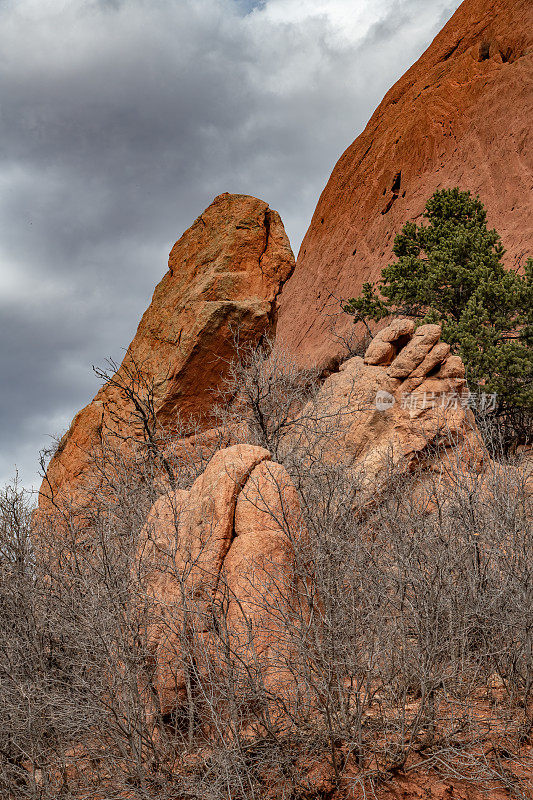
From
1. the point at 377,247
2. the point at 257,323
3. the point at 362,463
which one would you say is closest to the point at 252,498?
the point at 362,463

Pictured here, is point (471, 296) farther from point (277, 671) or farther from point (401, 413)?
point (277, 671)

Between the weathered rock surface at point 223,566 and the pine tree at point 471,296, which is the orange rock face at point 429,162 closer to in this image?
the pine tree at point 471,296

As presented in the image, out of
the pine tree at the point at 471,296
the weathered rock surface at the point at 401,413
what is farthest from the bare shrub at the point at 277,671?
the pine tree at the point at 471,296

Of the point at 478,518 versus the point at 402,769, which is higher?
the point at 478,518

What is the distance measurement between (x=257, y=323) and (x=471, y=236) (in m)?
5.95

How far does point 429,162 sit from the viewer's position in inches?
1083

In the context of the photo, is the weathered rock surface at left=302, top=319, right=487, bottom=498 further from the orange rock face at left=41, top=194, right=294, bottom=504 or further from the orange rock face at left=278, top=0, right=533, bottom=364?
the orange rock face at left=278, top=0, right=533, bottom=364

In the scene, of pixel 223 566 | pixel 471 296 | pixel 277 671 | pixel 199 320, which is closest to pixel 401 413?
pixel 471 296

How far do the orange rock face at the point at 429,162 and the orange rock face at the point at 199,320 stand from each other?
7904 mm

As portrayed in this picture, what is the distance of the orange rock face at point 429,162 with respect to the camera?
2289 centimetres

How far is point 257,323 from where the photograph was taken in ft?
47.3

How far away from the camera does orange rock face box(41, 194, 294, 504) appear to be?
47.4ft

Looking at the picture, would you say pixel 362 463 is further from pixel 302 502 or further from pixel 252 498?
pixel 252 498

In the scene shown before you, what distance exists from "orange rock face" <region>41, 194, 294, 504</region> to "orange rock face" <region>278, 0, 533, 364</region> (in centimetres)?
790
